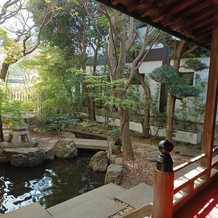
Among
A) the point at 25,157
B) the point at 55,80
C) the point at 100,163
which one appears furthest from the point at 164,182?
the point at 55,80

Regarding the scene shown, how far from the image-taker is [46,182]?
4.46 metres

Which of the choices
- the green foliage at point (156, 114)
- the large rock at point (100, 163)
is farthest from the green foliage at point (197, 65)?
the large rock at point (100, 163)

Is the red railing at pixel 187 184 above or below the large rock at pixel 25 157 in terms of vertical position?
above

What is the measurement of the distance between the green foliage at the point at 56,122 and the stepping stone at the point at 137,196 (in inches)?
201

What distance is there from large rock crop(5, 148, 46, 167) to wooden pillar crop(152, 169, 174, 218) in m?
4.39

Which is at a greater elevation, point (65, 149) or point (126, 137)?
point (126, 137)

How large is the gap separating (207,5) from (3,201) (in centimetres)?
466

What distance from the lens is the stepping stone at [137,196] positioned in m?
3.00

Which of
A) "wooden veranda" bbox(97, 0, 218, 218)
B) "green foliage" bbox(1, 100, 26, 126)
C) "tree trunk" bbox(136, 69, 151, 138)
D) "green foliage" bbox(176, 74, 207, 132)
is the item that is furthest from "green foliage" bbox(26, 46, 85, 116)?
"wooden veranda" bbox(97, 0, 218, 218)

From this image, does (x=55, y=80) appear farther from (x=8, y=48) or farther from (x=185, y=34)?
(x=185, y=34)

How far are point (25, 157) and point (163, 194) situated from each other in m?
4.58

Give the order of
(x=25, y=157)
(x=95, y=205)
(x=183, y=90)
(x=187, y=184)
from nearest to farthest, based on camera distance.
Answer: (x=187, y=184) < (x=95, y=205) < (x=25, y=157) < (x=183, y=90)

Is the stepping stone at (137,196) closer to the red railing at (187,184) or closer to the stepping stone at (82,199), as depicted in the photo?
the stepping stone at (82,199)

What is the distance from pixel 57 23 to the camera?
827cm
